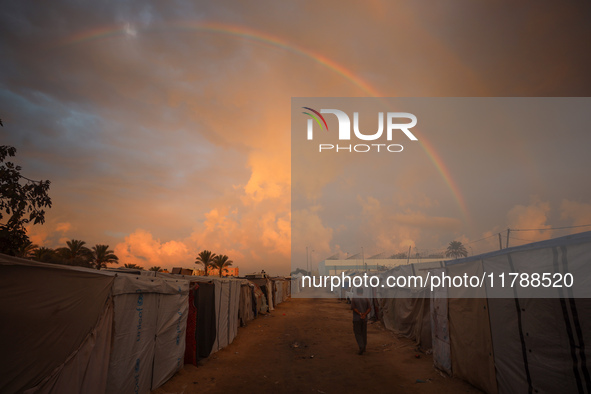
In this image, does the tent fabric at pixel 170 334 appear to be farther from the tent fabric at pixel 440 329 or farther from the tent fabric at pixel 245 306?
the tent fabric at pixel 245 306

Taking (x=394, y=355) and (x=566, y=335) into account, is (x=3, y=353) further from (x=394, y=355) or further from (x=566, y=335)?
(x=394, y=355)

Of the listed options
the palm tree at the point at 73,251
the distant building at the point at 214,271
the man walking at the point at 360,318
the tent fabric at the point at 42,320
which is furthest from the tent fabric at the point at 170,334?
the distant building at the point at 214,271

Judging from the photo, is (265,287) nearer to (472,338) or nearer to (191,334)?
(191,334)

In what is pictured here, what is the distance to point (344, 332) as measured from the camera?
1589 cm

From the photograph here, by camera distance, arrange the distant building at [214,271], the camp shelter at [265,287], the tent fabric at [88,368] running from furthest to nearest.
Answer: the distant building at [214,271], the camp shelter at [265,287], the tent fabric at [88,368]

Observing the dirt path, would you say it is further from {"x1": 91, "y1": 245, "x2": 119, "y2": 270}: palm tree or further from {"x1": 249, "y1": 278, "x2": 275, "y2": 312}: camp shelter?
{"x1": 91, "y1": 245, "x2": 119, "y2": 270}: palm tree

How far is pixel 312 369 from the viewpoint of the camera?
9.35 metres

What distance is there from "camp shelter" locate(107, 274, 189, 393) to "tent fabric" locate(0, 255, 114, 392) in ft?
2.43

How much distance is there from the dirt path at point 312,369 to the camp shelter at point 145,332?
599 millimetres

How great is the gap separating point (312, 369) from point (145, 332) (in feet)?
16.6

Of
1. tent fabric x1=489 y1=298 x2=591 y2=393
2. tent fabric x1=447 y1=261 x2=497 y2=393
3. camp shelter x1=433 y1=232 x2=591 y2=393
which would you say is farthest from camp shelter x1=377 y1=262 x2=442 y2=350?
tent fabric x1=489 y1=298 x2=591 y2=393

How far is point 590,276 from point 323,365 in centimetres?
739

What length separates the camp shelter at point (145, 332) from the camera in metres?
5.86

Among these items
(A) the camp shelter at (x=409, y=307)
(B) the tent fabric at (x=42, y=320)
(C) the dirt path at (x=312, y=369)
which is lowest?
(C) the dirt path at (x=312, y=369)
